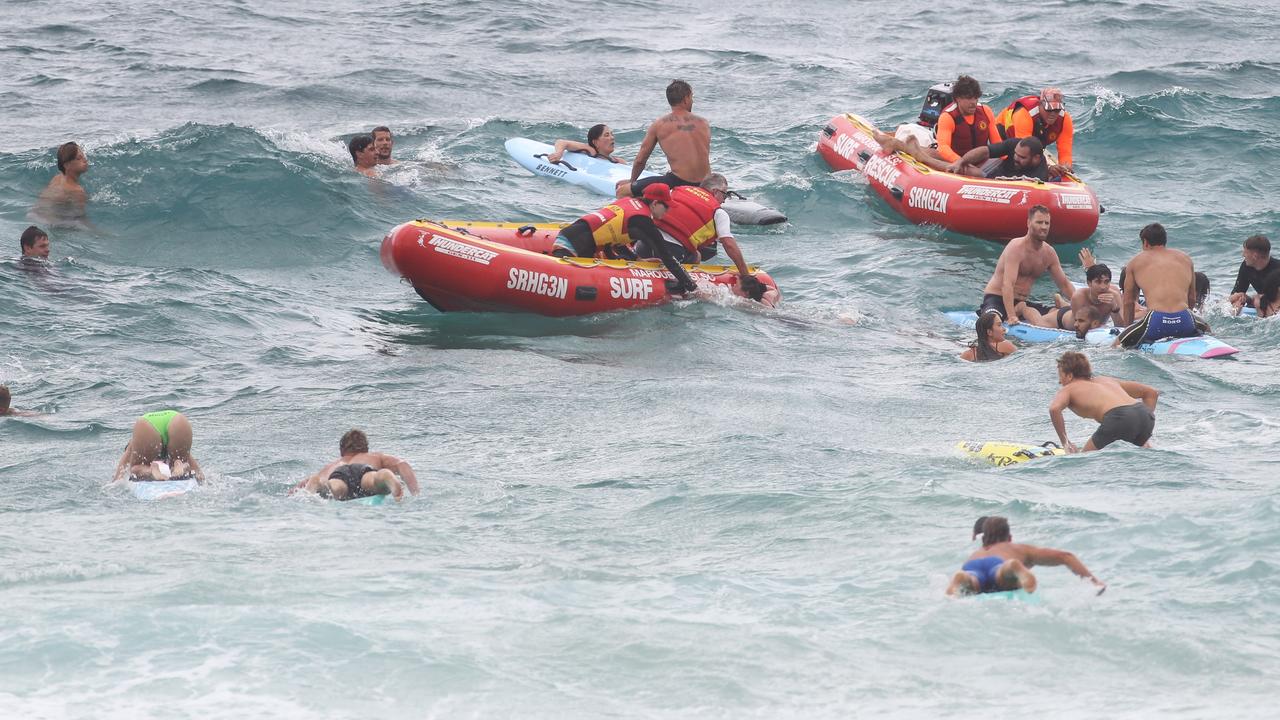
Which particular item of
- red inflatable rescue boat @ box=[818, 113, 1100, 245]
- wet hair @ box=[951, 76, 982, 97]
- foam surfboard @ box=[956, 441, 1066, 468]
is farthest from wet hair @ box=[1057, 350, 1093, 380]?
wet hair @ box=[951, 76, 982, 97]

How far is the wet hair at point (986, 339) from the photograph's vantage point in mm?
11500

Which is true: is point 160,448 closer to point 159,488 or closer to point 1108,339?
point 159,488

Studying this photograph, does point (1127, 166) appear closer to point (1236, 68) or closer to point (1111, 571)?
point (1236, 68)

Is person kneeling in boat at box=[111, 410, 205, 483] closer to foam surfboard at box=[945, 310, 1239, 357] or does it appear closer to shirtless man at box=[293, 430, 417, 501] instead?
shirtless man at box=[293, 430, 417, 501]

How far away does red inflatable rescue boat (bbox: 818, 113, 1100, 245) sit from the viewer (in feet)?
48.4

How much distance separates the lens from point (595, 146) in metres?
17.9

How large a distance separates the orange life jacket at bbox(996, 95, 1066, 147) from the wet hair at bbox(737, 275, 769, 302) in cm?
429

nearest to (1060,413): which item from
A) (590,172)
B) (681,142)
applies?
(681,142)

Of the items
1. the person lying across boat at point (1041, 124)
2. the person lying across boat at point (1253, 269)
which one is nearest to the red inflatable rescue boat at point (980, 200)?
the person lying across boat at point (1041, 124)

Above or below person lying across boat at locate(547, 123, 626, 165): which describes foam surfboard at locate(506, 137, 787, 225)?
below

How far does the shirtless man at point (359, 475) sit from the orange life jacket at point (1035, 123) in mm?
9451

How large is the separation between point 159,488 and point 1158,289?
7.37 meters

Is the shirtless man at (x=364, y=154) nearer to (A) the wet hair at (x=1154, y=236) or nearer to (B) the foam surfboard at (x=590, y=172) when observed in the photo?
(B) the foam surfboard at (x=590, y=172)

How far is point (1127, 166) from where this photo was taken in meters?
18.8
